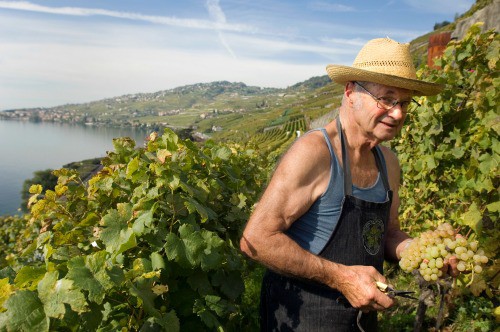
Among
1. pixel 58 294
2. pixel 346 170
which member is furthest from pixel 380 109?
pixel 58 294

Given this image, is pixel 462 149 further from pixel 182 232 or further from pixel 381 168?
pixel 182 232

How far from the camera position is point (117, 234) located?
2051mm

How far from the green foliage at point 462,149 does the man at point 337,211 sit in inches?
35.4

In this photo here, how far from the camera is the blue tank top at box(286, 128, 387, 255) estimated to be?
2.07 m

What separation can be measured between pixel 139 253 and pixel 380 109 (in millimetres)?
1583

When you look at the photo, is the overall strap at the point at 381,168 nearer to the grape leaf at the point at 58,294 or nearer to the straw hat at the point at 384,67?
the straw hat at the point at 384,67

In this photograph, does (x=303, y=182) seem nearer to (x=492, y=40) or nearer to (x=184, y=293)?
(x=184, y=293)

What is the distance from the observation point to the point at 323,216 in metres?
2.09

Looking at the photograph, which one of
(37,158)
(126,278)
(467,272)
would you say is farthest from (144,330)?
(37,158)

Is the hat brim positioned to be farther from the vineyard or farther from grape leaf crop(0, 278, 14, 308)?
grape leaf crop(0, 278, 14, 308)

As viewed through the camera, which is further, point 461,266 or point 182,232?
point 182,232

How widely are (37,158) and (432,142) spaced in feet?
598

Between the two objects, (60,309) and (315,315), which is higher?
(60,309)

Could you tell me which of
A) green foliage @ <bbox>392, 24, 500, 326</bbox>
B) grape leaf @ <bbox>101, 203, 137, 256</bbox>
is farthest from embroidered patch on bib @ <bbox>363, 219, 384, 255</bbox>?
grape leaf @ <bbox>101, 203, 137, 256</bbox>
